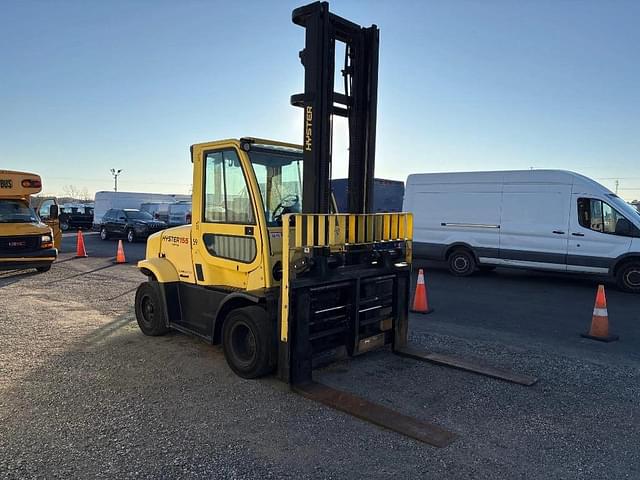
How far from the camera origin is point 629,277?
10805 millimetres

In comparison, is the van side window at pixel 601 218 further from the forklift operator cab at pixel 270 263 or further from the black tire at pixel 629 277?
the forklift operator cab at pixel 270 263

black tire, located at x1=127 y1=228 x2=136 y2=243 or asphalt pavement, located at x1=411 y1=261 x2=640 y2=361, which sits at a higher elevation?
black tire, located at x1=127 y1=228 x2=136 y2=243

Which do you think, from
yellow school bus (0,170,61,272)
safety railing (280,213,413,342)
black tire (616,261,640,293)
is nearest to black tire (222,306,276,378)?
safety railing (280,213,413,342)

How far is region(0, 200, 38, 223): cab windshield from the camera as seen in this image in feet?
39.5

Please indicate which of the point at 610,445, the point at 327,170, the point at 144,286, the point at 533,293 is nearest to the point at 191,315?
the point at 144,286

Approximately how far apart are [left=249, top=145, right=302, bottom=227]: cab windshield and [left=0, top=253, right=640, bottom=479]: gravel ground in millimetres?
1772

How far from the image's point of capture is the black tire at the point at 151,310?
20.7 feet

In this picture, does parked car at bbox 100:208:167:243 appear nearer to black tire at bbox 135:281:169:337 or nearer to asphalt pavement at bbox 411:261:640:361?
asphalt pavement at bbox 411:261:640:361

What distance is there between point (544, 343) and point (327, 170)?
3.88 m

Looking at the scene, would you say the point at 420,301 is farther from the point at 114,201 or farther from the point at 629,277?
the point at 114,201

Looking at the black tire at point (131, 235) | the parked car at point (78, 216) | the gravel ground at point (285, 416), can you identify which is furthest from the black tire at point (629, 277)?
the parked car at point (78, 216)

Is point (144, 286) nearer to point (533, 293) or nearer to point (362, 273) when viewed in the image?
point (362, 273)

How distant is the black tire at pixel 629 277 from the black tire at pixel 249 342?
368 inches

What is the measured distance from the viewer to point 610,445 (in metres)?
3.69
